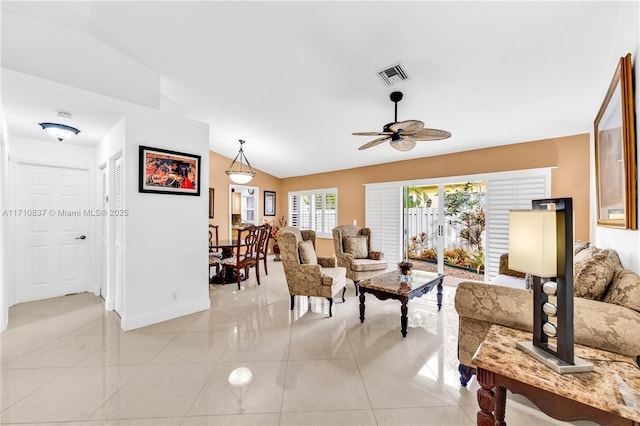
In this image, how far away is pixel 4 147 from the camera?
117 inches

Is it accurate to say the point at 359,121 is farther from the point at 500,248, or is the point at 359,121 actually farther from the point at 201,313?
the point at 201,313

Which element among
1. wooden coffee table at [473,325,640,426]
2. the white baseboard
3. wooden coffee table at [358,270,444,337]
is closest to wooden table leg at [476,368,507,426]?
wooden coffee table at [473,325,640,426]

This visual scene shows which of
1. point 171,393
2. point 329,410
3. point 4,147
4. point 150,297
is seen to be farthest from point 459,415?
point 4,147

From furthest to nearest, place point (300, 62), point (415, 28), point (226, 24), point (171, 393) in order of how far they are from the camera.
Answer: point (300, 62)
point (226, 24)
point (415, 28)
point (171, 393)

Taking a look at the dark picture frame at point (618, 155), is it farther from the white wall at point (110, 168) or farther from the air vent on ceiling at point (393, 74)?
the white wall at point (110, 168)

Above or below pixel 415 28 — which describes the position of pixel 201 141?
below

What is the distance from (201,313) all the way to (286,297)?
1176mm

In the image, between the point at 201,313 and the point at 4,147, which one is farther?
the point at 201,313

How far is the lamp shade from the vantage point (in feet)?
3.83

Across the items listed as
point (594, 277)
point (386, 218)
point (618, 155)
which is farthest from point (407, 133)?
point (386, 218)

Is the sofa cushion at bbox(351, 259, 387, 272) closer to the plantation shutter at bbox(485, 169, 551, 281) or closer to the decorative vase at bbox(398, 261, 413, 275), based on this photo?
the decorative vase at bbox(398, 261, 413, 275)

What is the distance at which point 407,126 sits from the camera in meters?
2.31

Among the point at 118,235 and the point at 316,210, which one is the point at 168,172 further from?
the point at 316,210

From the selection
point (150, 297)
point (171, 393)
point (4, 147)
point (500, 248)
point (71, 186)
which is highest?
point (4, 147)
